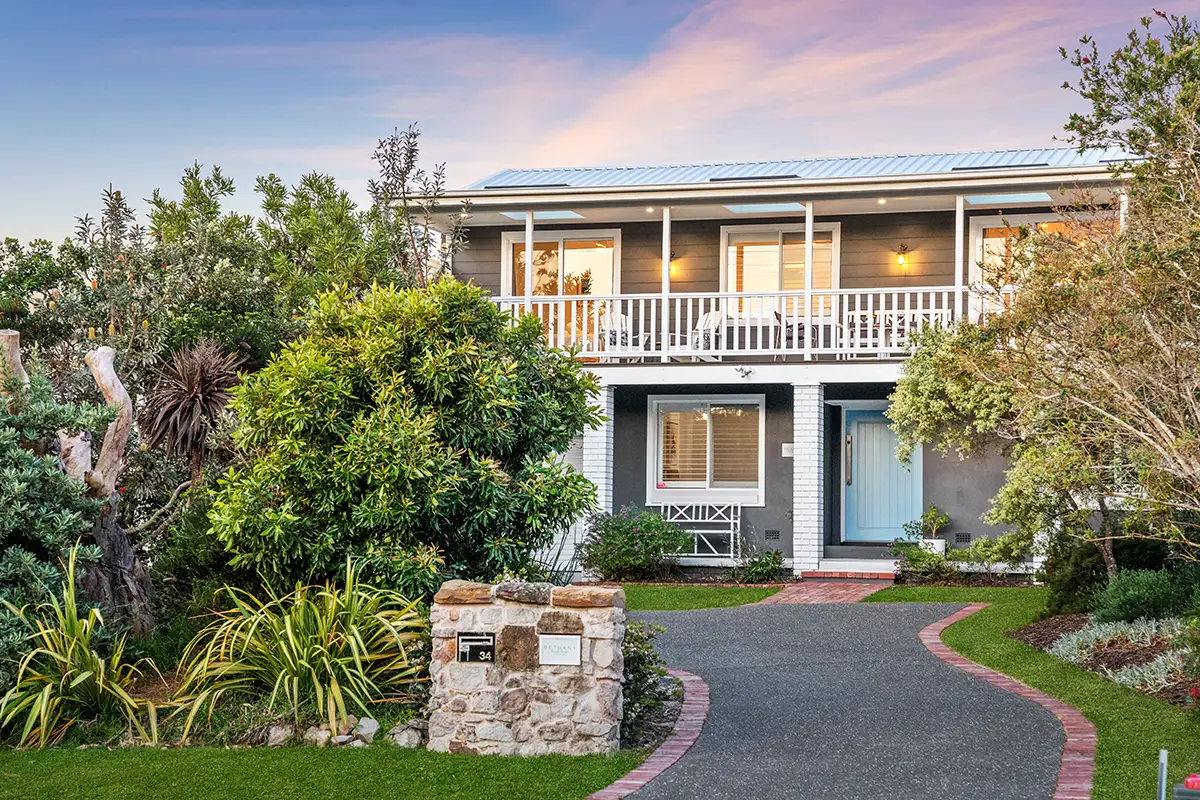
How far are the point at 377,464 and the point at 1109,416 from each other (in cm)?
509

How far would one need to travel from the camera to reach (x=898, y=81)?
59.3 feet

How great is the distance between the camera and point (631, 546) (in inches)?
699

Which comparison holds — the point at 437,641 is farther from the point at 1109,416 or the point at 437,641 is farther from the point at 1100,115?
the point at 1100,115

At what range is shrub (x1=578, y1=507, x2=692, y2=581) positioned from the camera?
17688mm

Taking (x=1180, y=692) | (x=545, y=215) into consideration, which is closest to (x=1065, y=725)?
(x=1180, y=692)

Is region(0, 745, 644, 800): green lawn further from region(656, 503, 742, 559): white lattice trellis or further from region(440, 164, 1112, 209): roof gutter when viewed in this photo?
region(440, 164, 1112, 209): roof gutter

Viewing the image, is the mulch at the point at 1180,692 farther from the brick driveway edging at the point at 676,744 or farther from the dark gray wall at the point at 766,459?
the dark gray wall at the point at 766,459

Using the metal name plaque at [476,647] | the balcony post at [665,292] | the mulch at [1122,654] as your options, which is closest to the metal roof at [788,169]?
the balcony post at [665,292]

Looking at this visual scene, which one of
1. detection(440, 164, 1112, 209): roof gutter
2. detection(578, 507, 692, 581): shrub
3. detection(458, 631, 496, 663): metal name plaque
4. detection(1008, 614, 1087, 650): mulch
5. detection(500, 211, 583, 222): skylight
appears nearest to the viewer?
detection(458, 631, 496, 663): metal name plaque

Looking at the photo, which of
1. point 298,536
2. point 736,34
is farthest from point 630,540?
point 298,536

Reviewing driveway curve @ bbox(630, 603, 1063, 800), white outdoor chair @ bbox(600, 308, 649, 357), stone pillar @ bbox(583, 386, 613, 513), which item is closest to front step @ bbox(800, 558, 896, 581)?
stone pillar @ bbox(583, 386, 613, 513)

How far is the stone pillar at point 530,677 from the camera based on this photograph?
25.5ft

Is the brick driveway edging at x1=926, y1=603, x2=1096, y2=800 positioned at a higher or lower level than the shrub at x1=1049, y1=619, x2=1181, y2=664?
lower

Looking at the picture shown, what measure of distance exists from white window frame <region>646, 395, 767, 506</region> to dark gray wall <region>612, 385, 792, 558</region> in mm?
73
